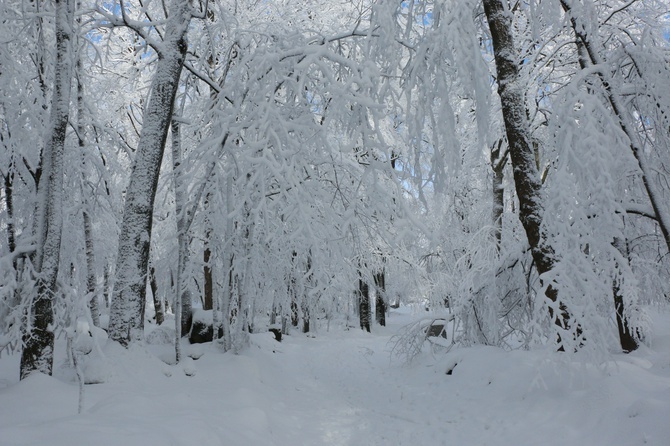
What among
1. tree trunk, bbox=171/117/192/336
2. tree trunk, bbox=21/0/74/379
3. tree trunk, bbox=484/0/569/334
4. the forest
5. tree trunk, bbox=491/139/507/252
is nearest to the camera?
the forest

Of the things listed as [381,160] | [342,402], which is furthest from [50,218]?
[342,402]

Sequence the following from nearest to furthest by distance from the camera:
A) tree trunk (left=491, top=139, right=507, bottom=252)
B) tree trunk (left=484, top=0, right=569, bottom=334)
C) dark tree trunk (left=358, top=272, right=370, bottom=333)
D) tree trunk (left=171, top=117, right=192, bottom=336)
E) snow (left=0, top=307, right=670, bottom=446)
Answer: snow (left=0, top=307, right=670, bottom=446) < tree trunk (left=484, top=0, right=569, bottom=334) < tree trunk (left=171, top=117, right=192, bottom=336) < tree trunk (left=491, top=139, right=507, bottom=252) < dark tree trunk (left=358, top=272, right=370, bottom=333)

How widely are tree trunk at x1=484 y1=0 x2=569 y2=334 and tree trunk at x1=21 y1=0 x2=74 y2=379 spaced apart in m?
5.64

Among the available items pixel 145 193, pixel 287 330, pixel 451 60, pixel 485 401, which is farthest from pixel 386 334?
pixel 451 60

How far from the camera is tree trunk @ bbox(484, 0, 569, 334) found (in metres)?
5.84

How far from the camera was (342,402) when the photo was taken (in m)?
8.17

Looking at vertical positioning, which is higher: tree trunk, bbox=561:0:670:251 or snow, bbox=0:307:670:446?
tree trunk, bbox=561:0:670:251

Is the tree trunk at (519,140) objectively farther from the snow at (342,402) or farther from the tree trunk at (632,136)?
the snow at (342,402)

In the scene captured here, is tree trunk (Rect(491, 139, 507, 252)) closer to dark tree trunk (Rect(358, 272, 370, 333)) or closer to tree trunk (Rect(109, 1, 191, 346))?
tree trunk (Rect(109, 1, 191, 346))

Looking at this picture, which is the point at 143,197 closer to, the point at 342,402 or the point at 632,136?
the point at 342,402

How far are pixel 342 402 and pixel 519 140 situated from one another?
220 inches

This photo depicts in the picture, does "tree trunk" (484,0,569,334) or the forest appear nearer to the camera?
the forest

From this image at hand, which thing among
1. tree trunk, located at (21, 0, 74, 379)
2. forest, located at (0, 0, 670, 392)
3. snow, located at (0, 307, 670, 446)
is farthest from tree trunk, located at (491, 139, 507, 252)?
tree trunk, located at (21, 0, 74, 379)

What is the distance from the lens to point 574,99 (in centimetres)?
498
